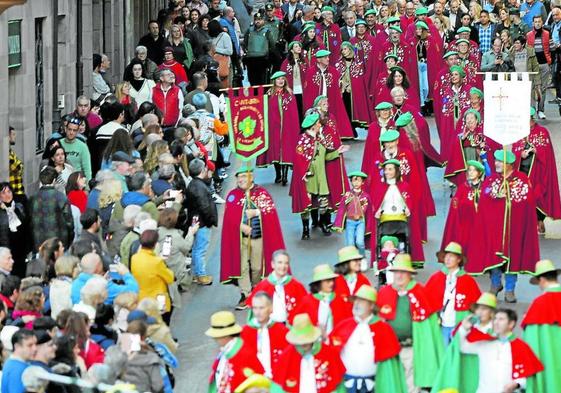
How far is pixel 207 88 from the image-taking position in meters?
29.7

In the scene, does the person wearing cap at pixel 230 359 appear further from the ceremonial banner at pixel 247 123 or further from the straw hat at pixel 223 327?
the ceremonial banner at pixel 247 123

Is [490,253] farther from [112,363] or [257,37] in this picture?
[257,37]

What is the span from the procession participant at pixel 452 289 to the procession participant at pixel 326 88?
12855 millimetres

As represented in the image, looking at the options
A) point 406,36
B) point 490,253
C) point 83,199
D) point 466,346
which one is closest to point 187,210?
point 83,199

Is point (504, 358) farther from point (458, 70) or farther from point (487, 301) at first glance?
point (458, 70)

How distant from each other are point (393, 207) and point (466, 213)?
2.88 feet

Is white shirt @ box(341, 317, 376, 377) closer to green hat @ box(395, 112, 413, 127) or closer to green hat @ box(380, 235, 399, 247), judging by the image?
green hat @ box(380, 235, 399, 247)

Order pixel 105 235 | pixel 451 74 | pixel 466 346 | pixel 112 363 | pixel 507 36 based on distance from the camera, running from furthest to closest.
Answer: pixel 507 36, pixel 451 74, pixel 105 235, pixel 466 346, pixel 112 363

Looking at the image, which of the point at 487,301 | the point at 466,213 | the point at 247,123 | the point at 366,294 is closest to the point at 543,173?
the point at 466,213

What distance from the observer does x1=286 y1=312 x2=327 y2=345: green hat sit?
48.7 feet

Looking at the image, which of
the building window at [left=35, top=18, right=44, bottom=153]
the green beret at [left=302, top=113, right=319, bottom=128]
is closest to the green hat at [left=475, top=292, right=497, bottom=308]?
the green beret at [left=302, top=113, right=319, bottom=128]

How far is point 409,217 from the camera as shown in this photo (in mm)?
21734

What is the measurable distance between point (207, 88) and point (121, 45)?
7.09m

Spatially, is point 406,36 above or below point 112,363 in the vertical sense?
above
